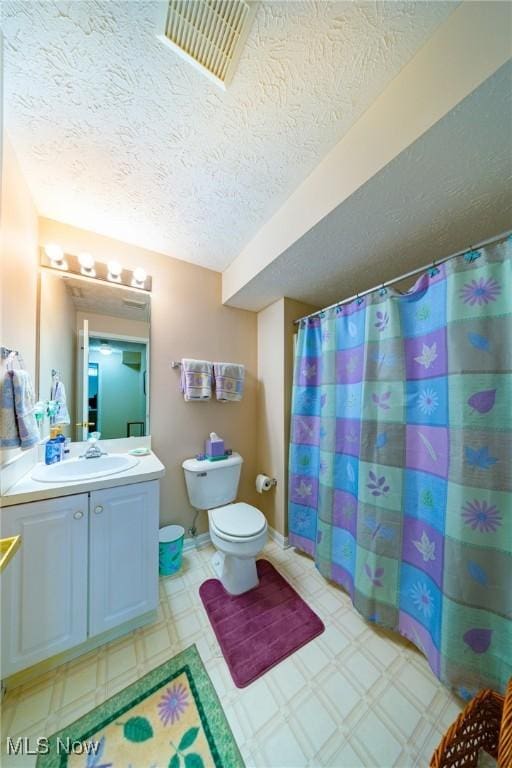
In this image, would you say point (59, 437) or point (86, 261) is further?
point (86, 261)

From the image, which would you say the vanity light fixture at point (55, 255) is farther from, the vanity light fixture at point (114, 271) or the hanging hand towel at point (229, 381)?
the hanging hand towel at point (229, 381)

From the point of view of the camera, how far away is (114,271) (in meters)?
1.64

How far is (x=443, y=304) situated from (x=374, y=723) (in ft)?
5.56

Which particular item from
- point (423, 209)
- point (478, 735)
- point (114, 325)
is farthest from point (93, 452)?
point (423, 209)

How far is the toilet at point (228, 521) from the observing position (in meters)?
1.42

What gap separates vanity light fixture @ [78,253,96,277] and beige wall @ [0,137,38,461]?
8.4 inches

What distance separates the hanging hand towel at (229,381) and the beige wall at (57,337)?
94 centimetres

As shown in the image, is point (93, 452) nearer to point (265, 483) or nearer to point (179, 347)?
point (179, 347)

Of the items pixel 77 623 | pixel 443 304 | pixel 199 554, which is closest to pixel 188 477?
pixel 199 554

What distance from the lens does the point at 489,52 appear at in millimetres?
630

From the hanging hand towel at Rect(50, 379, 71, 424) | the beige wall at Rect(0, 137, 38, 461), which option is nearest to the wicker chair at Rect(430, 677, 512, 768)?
the beige wall at Rect(0, 137, 38, 461)

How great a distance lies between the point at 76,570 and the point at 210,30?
2.05 metres

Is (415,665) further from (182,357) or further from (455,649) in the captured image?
(182,357)

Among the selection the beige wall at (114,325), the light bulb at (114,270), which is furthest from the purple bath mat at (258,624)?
the light bulb at (114,270)
